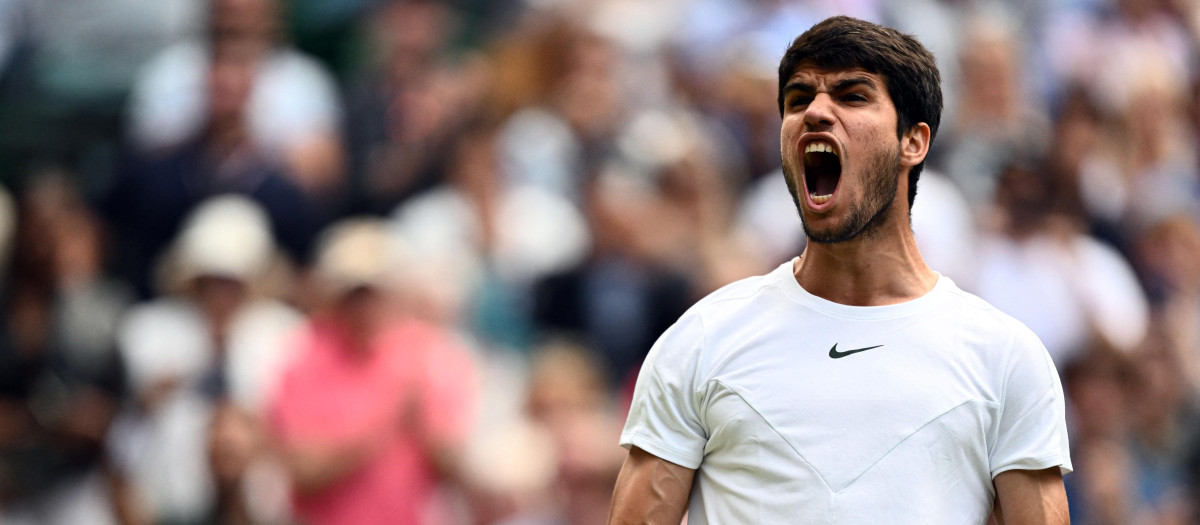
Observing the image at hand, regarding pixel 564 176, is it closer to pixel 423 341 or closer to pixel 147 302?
pixel 423 341

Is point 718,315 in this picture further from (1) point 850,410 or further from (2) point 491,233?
(2) point 491,233

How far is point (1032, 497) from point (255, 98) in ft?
15.8

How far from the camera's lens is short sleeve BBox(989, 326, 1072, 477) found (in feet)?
8.44

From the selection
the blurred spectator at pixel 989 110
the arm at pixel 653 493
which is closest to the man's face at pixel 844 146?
the arm at pixel 653 493

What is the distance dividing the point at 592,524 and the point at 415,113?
212 cm

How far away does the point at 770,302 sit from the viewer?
2805 mm

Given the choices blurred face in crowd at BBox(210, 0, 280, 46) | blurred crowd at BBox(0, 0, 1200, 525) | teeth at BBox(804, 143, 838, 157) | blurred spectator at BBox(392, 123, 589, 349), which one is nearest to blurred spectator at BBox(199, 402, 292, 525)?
blurred crowd at BBox(0, 0, 1200, 525)

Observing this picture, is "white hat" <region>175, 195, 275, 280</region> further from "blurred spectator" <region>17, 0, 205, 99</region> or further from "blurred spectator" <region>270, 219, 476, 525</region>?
"blurred spectator" <region>17, 0, 205, 99</region>

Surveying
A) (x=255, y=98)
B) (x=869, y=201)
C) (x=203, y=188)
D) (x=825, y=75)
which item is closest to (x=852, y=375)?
(x=869, y=201)

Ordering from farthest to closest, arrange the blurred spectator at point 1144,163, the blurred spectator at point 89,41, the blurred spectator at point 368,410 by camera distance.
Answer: the blurred spectator at point 1144,163, the blurred spectator at point 89,41, the blurred spectator at point 368,410

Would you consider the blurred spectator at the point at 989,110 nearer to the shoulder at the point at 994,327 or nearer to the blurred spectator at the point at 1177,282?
the blurred spectator at the point at 1177,282

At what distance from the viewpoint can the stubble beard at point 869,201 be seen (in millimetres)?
2686

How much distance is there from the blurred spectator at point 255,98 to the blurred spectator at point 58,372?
0.59 m

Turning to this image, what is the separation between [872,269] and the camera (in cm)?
276
